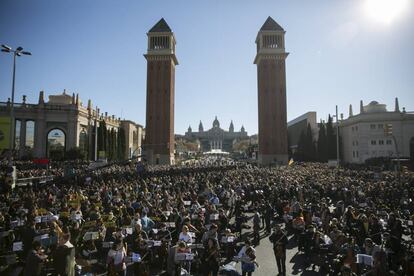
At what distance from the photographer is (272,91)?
69188 mm

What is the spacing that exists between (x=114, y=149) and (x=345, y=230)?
67229 millimetres

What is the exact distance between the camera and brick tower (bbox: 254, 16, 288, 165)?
68.4m

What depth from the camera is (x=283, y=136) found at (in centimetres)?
6844

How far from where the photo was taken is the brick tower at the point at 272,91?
6838 cm

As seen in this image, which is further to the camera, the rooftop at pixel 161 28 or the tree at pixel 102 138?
the rooftop at pixel 161 28

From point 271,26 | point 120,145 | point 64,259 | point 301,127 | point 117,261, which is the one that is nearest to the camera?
point 64,259

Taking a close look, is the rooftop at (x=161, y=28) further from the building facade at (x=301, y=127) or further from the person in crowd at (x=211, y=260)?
the person in crowd at (x=211, y=260)

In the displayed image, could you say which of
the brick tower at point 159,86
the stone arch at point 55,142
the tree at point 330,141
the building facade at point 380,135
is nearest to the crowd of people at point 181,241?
the stone arch at point 55,142

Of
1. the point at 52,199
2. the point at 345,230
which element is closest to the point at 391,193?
the point at 345,230

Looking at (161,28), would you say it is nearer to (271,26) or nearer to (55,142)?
(271,26)

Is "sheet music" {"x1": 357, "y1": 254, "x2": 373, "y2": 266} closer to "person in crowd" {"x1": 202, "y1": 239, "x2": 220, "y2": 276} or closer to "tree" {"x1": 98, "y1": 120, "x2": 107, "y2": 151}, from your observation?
"person in crowd" {"x1": 202, "y1": 239, "x2": 220, "y2": 276}

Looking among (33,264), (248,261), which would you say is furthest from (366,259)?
(33,264)

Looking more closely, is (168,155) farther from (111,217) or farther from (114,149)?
(111,217)

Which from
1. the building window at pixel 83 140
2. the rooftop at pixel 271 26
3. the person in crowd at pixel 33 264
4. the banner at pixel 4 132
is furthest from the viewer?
the rooftop at pixel 271 26
